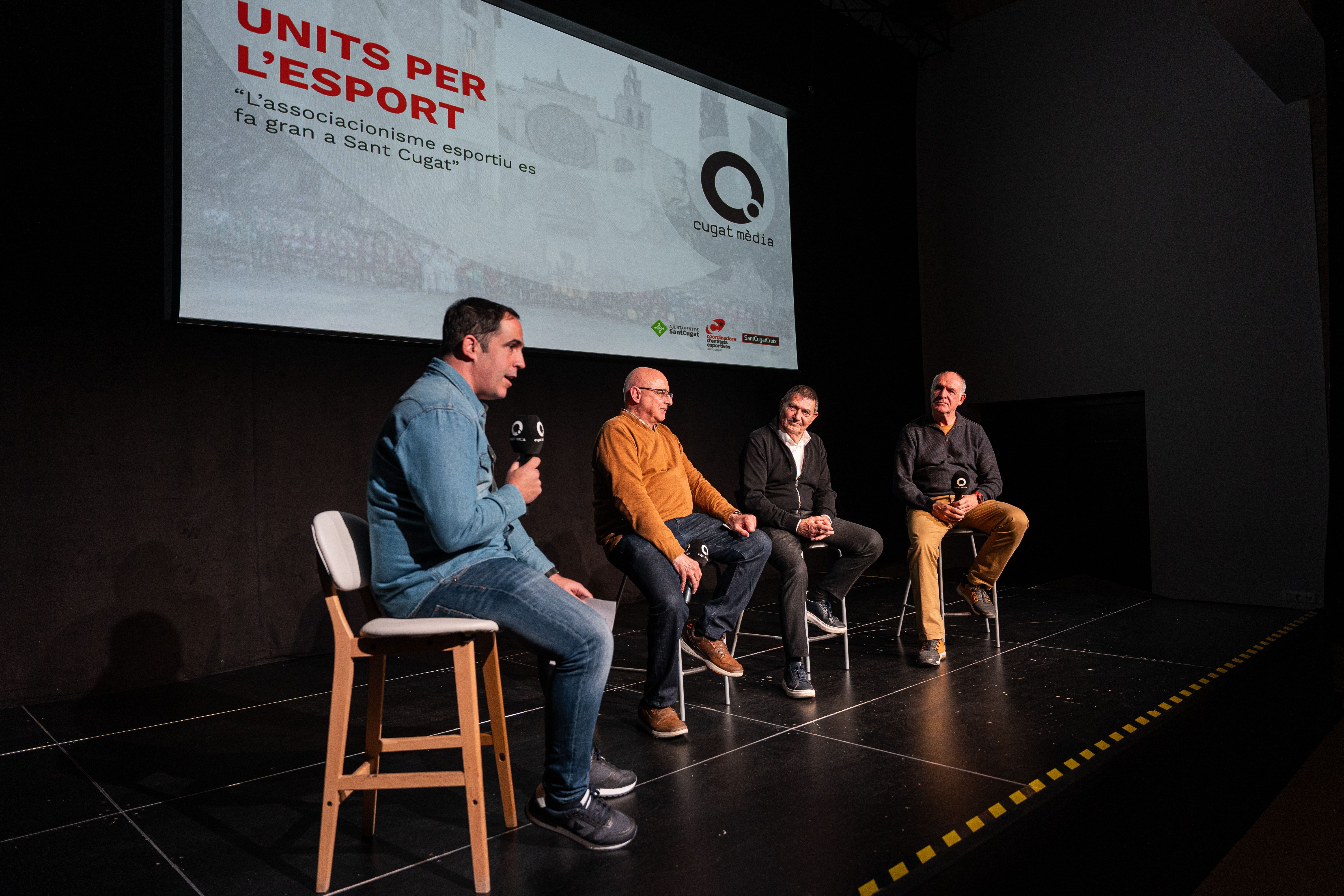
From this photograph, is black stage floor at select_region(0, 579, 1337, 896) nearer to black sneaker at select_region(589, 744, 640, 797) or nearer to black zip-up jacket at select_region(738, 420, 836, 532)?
black sneaker at select_region(589, 744, 640, 797)

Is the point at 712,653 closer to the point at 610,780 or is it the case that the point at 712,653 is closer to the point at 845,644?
the point at 845,644

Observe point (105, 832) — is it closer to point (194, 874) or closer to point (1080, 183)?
point (194, 874)

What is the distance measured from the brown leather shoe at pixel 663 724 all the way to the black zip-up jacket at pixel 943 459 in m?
1.68

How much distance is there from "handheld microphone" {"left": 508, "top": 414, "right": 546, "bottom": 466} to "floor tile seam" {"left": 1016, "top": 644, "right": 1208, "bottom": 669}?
Result: 271cm

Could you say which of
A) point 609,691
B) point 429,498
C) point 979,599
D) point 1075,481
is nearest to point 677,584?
point 609,691

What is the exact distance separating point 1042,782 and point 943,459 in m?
1.92

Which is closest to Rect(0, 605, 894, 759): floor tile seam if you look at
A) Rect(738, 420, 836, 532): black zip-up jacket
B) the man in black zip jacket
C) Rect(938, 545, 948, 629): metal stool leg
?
the man in black zip jacket

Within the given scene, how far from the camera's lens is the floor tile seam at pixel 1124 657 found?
3.22 meters

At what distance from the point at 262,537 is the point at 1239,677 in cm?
404

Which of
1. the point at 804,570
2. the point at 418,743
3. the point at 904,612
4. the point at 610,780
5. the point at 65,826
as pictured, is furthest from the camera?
the point at 904,612

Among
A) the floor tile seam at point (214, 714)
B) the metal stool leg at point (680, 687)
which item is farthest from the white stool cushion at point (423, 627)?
the floor tile seam at point (214, 714)

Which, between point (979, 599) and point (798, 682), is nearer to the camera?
point (798, 682)

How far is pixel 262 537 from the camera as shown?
367 centimetres

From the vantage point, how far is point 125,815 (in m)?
2.02
